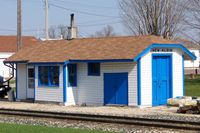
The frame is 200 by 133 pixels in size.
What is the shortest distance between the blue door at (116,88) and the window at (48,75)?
3260 mm

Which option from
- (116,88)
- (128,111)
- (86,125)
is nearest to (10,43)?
(116,88)

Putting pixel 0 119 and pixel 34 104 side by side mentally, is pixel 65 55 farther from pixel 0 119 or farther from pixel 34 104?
pixel 0 119

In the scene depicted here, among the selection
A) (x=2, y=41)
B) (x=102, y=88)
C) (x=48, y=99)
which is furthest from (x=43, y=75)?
(x=2, y=41)

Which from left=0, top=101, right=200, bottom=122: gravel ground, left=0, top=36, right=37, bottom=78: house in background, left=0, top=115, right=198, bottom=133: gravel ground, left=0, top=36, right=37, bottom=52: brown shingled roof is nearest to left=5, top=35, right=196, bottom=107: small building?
left=0, top=101, right=200, bottom=122: gravel ground

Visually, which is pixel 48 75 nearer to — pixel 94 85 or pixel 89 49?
pixel 89 49

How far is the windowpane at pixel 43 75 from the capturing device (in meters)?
30.1

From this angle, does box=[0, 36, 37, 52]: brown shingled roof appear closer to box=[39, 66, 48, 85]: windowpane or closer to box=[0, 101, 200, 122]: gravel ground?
box=[39, 66, 48, 85]: windowpane

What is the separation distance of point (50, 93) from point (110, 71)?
13.6ft

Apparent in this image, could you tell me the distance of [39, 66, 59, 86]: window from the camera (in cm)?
2948

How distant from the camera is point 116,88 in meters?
27.1

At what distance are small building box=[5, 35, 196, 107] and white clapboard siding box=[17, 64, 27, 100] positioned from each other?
35.4 inches

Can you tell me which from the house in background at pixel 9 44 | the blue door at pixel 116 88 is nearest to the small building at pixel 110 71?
the blue door at pixel 116 88

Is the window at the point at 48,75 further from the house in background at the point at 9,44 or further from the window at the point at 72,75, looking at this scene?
the house in background at the point at 9,44

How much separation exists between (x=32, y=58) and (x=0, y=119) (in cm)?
966
